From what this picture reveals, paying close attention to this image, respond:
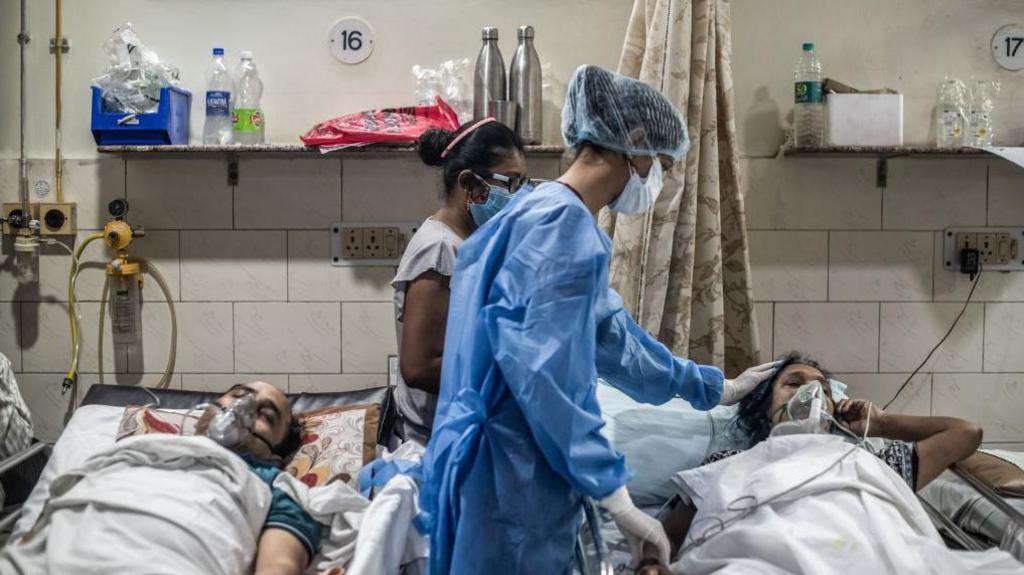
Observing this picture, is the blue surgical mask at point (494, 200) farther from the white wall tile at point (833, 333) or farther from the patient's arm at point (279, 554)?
the white wall tile at point (833, 333)

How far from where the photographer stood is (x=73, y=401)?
305 centimetres

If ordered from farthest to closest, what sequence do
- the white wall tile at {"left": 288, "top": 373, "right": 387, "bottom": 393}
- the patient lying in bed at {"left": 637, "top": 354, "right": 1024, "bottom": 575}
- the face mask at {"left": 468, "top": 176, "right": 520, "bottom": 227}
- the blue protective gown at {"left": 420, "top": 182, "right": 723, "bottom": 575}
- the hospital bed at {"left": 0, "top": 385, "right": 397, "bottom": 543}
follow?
the white wall tile at {"left": 288, "top": 373, "right": 387, "bottom": 393} → the hospital bed at {"left": 0, "top": 385, "right": 397, "bottom": 543} → the face mask at {"left": 468, "top": 176, "right": 520, "bottom": 227} → the patient lying in bed at {"left": 637, "top": 354, "right": 1024, "bottom": 575} → the blue protective gown at {"left": 420, "top": 182, "right": 723, "bottom": 575}

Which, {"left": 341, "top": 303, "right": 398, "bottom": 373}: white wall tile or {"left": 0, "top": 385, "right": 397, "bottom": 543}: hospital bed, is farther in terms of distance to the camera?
{"left": 341, "top": 303, "right": 398, "bottom": 373}: white wall tile

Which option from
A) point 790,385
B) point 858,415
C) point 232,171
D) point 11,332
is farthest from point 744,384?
point 11,332

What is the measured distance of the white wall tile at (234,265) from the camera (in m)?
3.03

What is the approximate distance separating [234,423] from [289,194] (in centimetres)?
103

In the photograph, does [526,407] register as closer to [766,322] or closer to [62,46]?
[766,322]

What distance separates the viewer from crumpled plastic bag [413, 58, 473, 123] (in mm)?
2908

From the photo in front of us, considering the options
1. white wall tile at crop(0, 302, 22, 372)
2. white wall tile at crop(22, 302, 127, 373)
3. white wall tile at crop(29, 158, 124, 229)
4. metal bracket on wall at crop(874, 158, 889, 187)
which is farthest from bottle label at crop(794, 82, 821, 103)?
white wall tile at crop(0, 302, 22, 372)

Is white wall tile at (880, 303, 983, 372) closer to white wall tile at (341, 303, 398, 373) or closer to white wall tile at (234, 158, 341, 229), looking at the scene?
white wall tile at (341, 303, 398, 373)

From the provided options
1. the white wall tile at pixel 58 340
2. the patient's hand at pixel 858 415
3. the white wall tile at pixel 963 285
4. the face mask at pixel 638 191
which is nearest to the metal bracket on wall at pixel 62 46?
the white wall tile at pixel 58 340

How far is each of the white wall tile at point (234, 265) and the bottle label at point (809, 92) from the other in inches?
71.3

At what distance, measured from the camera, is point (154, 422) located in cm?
251

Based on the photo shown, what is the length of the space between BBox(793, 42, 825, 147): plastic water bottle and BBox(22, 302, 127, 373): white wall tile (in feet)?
7.98
